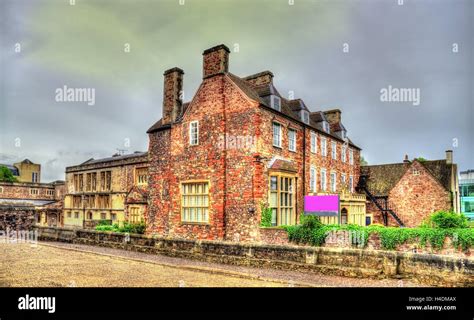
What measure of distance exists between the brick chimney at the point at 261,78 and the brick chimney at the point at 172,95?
4.85 metres

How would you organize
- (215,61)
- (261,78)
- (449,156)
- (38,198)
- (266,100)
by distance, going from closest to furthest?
1. (215,61)
2. (266,100)
3. (261,78)
4. (449,156)
5. (38,198)

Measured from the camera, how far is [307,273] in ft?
40.1

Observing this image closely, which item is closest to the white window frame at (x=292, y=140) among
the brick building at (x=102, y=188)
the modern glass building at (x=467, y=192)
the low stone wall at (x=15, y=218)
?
the brick building at (x=102, y=188)

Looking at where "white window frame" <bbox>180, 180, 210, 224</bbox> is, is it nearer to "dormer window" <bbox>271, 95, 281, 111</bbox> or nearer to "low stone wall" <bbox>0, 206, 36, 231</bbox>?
"dormer window" <bbox>271, 95, 281, 111</bbox>

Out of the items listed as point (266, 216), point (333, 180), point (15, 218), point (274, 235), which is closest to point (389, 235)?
point (274, 235)

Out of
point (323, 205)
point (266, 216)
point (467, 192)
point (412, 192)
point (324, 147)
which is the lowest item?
point (266, 216)

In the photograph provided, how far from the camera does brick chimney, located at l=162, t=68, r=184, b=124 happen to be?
74.9 ft

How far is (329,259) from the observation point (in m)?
12.2

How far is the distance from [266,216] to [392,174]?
2193cm

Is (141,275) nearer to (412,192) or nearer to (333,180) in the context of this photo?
(333,180)

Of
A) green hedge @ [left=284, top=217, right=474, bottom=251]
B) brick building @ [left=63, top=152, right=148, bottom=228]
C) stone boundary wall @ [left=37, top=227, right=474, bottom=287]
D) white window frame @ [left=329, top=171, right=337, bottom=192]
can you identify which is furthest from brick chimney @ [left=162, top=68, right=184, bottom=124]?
white window frame @ [left=329, top=171, right=337, bottom=192]

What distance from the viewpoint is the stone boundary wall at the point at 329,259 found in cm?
1012

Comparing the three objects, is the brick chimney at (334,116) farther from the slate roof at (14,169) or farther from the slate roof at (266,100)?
the slate roof at (14,169)
